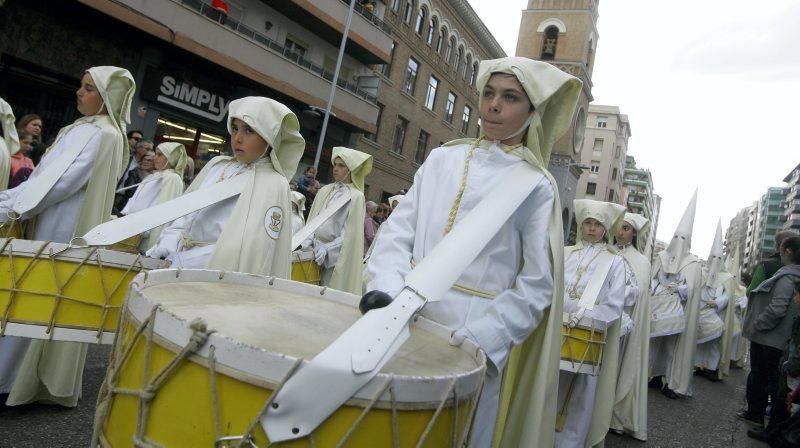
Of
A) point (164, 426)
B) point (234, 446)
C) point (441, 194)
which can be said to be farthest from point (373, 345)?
point (441, 194)

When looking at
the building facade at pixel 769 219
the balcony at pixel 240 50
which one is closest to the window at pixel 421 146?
the balcony at pixel 240 50

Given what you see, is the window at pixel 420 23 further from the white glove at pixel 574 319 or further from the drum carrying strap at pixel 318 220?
the white glove at pixel 574 319

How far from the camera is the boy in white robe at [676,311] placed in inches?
307

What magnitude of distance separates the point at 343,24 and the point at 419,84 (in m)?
7.90

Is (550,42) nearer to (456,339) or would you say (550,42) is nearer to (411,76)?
(411,76)

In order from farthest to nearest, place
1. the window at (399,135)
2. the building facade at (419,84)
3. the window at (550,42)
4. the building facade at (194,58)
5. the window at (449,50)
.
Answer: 1. the window at (550,42)
2. the window at (449,50)
3. the window at (399,135)
4. the building facade at (419,84)
5. the building facade at (194,58)

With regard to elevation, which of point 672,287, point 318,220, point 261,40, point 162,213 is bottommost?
point 162,213

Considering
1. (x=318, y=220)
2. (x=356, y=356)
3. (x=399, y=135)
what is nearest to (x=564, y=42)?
(x=399, y=135)

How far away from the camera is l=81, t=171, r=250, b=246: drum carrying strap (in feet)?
8.71

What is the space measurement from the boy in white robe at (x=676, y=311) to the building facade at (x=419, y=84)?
14.9m

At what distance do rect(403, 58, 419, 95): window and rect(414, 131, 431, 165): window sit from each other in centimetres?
229

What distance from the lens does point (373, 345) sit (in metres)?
1.33

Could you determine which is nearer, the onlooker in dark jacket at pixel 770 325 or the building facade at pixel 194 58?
the onlooker in dark jacket at pixel 770 325

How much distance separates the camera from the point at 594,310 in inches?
179
